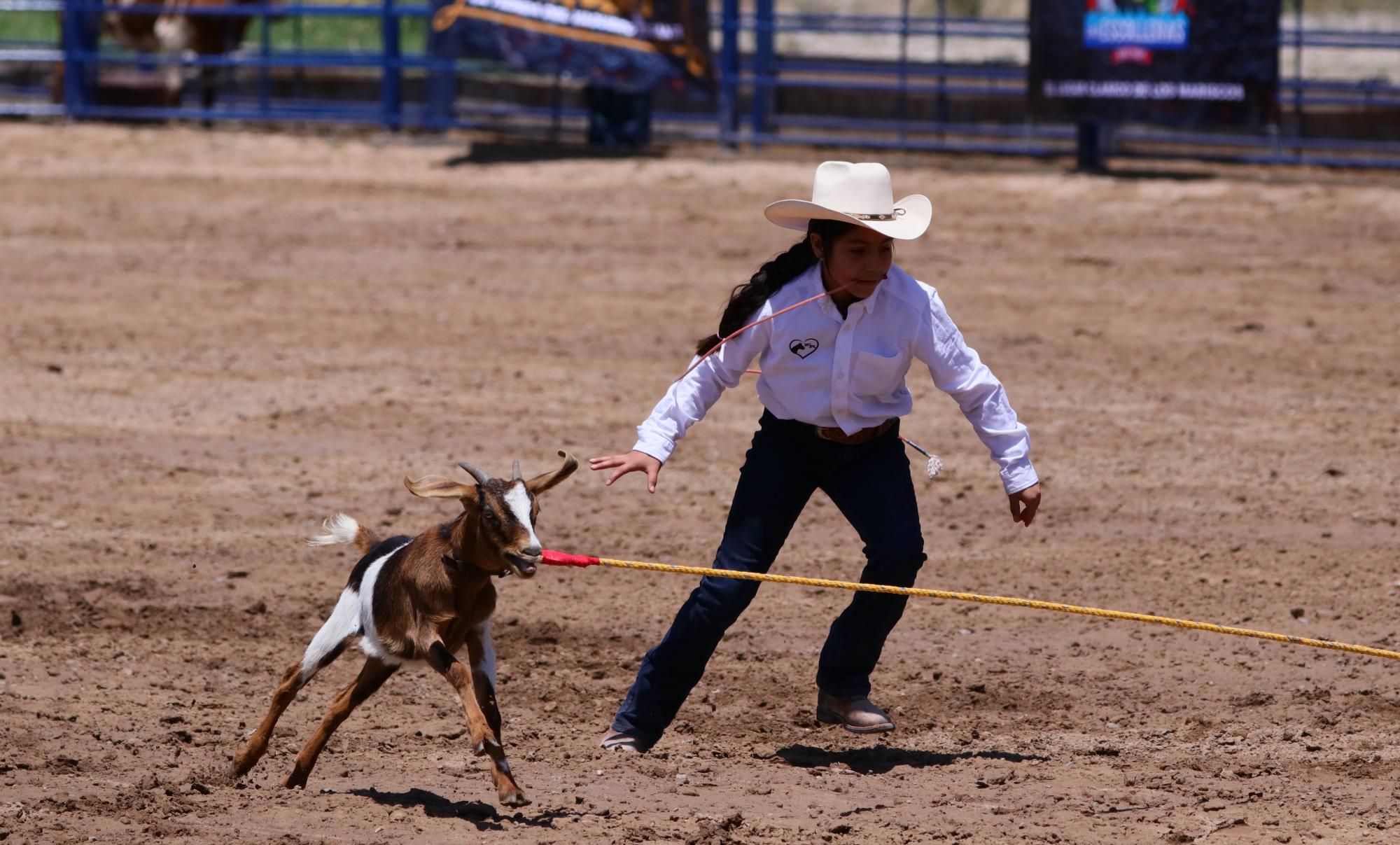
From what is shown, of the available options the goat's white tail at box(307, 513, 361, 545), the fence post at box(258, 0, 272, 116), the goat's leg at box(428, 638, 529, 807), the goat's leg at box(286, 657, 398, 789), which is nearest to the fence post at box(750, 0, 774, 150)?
the fence post at box(258, 0, 272, 116)

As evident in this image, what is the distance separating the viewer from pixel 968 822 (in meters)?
4.44

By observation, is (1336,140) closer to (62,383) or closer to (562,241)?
(562,241)

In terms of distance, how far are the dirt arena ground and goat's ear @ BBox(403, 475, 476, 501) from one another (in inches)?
33.0

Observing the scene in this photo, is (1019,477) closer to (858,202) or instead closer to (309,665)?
(858,202)

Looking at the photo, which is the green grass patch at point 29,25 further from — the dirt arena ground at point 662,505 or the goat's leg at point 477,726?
the goat's leg at point 477,726

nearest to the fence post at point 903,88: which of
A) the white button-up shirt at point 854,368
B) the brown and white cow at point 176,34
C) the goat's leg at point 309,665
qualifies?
the brown and white cow at point 176,34

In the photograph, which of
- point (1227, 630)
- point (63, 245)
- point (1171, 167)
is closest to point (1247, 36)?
point (1171, 167)

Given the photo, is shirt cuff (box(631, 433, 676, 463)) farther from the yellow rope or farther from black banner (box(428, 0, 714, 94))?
black banner (box(428, 0, 714, 94))

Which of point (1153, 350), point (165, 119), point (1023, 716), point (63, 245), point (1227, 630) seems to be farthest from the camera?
point (165, 119)

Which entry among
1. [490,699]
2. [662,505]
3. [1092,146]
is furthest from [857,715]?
[1092,146]

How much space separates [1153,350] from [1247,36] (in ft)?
16.1

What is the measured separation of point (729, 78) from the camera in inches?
619

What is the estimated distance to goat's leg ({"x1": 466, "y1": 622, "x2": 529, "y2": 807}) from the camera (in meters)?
4.32

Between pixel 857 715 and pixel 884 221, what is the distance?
1503 millimetres
